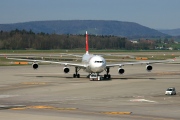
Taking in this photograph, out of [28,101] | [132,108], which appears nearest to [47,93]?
[28,101]

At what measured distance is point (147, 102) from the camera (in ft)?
170

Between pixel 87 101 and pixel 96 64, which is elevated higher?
pixel 96 64

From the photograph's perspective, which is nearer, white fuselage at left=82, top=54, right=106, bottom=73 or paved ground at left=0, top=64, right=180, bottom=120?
paved ground at left=0, top=64, right=180, bottom=120

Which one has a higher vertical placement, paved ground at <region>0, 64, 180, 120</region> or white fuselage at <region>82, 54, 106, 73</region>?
white fuselage at <region>82, 54, 106, 73</region>

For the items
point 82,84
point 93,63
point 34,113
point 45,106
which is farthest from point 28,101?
point 93,63

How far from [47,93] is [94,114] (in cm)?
1998

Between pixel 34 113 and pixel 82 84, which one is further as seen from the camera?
pixel 82 84

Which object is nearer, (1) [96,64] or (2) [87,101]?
(2) [87,101]

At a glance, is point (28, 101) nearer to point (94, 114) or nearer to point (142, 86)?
point (94, 114)

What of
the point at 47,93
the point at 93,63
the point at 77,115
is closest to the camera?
the point at 77,115

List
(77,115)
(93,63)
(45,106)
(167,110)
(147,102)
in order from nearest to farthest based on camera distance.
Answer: (77,115)
(167,110)
(45,106)
(147,102)
(93,63)

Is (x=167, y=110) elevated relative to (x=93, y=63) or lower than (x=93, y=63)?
lower

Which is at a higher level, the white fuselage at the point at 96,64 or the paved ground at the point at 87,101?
the white fuselage at the point at 96,64

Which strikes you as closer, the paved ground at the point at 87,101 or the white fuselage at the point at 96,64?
the paved ground at the point at 87,101
